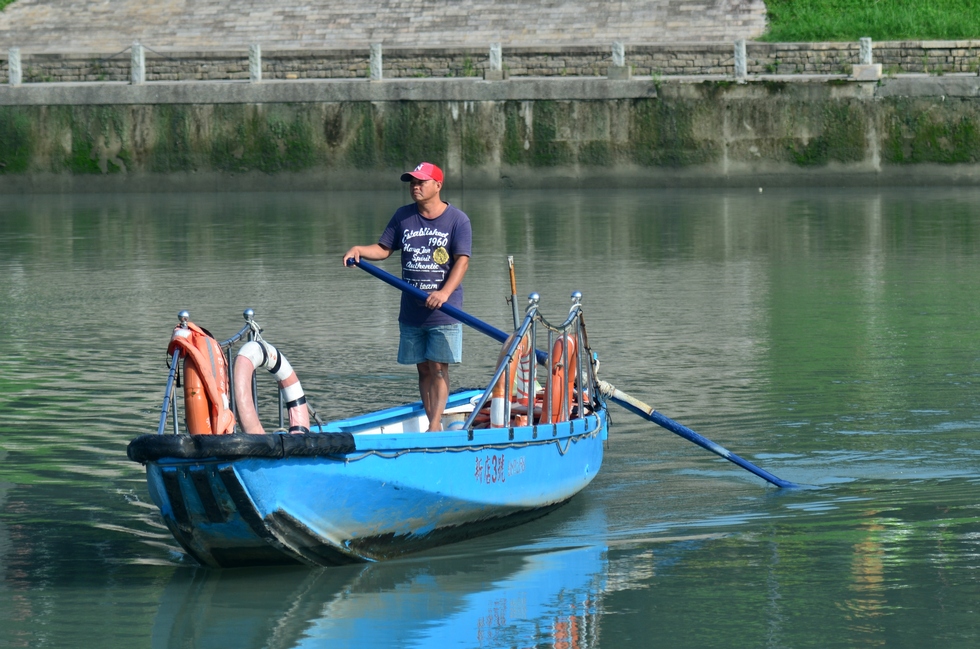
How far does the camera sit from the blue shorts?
28.3 ft

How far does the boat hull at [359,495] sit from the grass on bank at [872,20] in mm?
30294

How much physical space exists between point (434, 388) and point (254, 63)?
27.1 metres

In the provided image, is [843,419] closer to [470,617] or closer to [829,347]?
[829,347]

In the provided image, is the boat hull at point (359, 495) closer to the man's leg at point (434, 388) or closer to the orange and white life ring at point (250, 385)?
the orange and white life ring at point (250, 385)

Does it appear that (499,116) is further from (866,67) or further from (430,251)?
(430,251)

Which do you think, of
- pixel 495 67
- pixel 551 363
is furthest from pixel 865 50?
pixel 551 363

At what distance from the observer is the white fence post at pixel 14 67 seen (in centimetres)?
3531

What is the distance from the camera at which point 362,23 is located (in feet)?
135

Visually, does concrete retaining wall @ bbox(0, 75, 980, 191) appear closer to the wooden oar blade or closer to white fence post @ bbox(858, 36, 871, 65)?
white fence post @ bbox(858, 36, 871, 65)

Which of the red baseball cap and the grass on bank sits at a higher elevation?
the grass on bank

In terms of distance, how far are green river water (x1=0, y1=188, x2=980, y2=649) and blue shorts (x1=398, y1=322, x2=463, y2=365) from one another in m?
1.06

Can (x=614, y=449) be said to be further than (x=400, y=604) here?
Yes

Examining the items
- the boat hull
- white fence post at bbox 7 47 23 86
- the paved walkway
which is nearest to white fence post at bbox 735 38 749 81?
the paved walkway

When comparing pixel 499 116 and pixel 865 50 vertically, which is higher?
pixel 865 50
